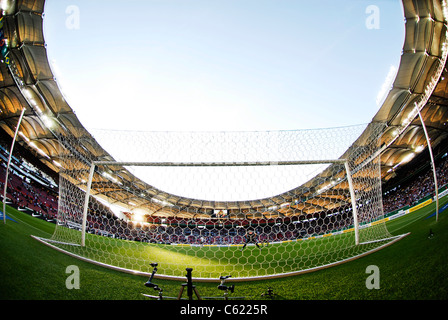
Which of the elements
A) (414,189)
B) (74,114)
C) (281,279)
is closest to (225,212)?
(281,279)

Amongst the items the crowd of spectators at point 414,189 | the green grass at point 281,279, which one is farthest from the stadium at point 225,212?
the crowd of spectators at point 414,189

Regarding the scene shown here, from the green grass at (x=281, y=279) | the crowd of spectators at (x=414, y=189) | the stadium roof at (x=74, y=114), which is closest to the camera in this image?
the green grass at (x=281, y=279)

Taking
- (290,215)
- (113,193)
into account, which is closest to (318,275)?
(290,215)

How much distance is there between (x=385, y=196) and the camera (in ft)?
85.5

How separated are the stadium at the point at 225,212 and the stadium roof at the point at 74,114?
0.22 ft

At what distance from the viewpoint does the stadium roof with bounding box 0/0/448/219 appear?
9.41 meters

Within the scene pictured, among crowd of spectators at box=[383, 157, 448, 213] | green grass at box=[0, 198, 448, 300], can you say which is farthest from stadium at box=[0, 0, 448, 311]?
crowd of spectators at box=[383, 157, 448, 213]

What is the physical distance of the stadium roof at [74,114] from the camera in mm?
9406

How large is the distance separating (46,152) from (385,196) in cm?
4028

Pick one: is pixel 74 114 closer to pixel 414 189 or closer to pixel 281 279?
pixel 281 279

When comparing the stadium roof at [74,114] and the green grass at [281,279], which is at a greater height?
the stadium roof at [74,114]

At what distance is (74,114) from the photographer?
13.7 m

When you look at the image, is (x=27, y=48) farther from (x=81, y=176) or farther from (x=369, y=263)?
(x=369, y=263)

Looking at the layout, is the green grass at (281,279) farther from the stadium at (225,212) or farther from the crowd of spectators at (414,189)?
the crowd of spectators at (414,189)
